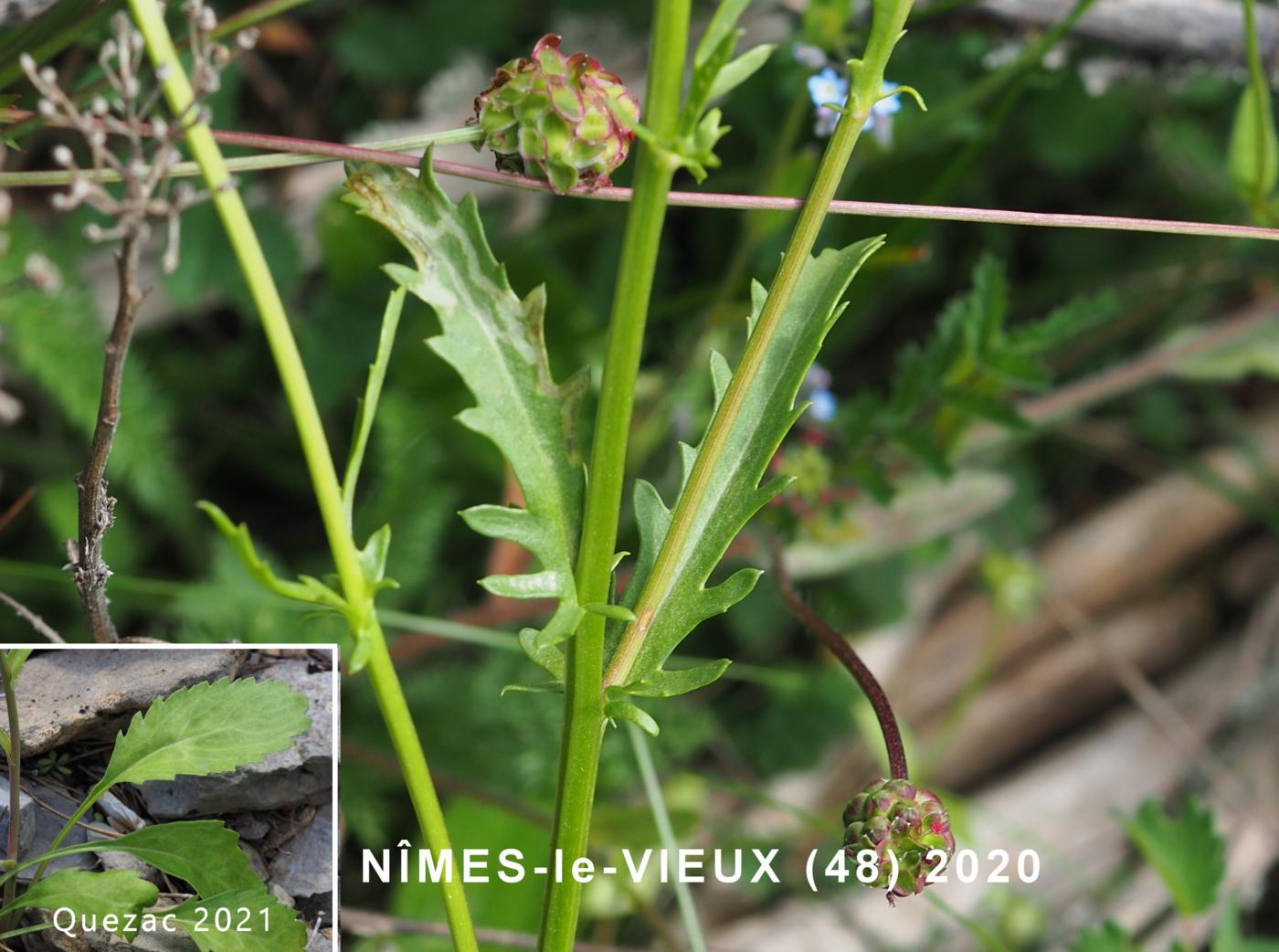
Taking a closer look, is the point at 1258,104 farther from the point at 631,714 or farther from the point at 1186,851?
the point at 631,714

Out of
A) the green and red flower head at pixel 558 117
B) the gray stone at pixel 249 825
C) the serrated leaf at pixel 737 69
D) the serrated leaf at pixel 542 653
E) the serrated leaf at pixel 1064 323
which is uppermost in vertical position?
the serrated leaf at pixel 1064 323

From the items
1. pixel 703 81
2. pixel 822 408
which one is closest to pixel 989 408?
pixel 822 408

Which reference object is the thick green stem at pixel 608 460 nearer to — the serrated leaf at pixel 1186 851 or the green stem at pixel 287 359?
the green stem at pixel 287 359

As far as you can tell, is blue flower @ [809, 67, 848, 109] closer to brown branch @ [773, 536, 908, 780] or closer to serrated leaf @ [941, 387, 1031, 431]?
serrated leaf @ [941, 387, 1031, 431]

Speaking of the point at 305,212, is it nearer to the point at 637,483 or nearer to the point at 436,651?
the point at 436,651

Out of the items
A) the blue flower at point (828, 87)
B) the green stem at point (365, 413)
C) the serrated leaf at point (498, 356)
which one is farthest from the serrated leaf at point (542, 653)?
the blue flower at point (828, 87)

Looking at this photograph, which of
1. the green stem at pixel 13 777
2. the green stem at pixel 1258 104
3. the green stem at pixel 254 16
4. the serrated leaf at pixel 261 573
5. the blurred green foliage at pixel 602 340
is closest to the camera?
the serrated leaf at pixel 261 573

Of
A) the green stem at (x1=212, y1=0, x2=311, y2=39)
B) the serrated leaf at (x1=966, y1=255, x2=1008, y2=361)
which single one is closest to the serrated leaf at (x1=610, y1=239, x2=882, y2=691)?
the green stem at (x1=212, y1=0, x2=311, y2=39)
